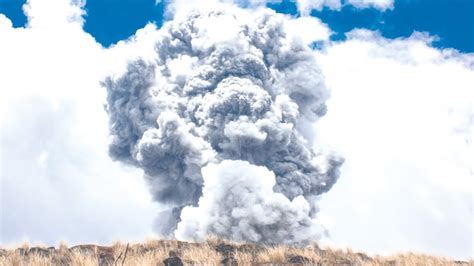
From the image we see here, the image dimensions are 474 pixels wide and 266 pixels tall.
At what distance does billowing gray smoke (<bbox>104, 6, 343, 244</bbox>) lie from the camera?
159ft

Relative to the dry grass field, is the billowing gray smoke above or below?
above

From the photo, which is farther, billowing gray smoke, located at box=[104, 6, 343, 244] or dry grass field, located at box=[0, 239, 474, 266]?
billowing gray smoke, located at box=[104, 6, 343, 244]

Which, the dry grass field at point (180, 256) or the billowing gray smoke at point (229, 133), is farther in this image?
the billowing gray smoke at point (229, 133)

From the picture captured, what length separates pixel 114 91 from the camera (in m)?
58.3

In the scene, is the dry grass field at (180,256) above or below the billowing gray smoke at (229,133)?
below

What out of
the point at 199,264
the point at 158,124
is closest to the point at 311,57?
the point at 158,124

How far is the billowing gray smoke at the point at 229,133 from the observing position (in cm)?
4844

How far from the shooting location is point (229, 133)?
51031mm

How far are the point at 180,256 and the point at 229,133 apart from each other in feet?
124

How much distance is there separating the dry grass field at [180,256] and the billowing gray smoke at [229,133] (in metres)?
31.0

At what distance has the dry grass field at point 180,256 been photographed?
436 inches

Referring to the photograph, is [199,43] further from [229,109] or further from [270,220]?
[270,220]

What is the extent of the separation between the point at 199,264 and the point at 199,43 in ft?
160

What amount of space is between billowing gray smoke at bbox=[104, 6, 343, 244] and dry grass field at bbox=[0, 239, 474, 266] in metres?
31.0
